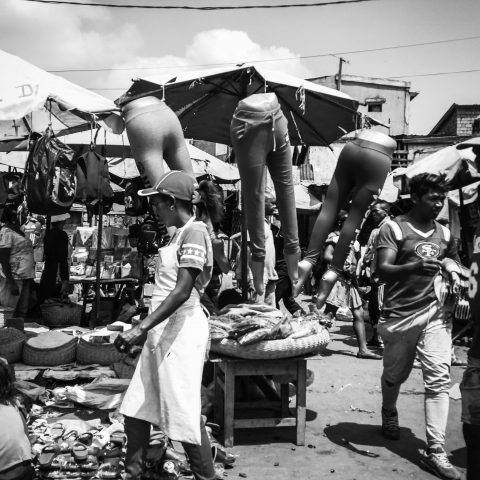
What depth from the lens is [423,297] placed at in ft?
12.9

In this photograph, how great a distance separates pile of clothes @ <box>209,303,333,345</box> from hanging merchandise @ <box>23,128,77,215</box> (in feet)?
7.81

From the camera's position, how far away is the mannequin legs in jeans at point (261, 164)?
14.0 feet

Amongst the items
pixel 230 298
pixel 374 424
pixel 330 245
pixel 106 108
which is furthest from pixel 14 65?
pixel 374 424

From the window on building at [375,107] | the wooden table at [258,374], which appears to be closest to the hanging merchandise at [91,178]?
the wooden table at [258,374]

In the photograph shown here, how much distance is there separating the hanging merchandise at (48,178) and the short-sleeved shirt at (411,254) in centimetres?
349

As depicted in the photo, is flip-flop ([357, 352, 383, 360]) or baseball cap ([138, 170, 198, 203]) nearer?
baseball cap ([138, 170, 198, 203])

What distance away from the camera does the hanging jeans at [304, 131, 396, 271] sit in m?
4.16

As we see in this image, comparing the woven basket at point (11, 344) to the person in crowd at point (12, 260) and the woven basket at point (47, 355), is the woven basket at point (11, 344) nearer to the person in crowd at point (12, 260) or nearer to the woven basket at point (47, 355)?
the woven basket at point (47, 355)

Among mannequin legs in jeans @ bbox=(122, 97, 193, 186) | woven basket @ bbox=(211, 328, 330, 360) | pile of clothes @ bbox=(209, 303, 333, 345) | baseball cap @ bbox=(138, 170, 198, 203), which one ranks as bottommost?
woven basket @ bbox=(211, 328, 330, 360)

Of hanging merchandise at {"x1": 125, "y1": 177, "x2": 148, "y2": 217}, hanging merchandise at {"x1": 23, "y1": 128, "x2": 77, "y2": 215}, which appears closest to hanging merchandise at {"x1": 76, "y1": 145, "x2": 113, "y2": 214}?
hanging merchandise at {"x1": 23, "y1": 128, "x2": 77, "y2": 215}

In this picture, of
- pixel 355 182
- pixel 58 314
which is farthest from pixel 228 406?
pixel 58 314

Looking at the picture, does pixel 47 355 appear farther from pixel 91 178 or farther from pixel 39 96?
pixel 39 96

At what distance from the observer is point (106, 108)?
571cm

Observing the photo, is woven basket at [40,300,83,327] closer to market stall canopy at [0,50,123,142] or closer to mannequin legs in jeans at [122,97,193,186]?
market stall canopy at [0,50,123,142]
